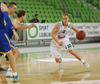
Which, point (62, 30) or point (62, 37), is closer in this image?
point (62, 30)

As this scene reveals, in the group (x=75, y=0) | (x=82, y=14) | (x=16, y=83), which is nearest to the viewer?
Answer: (x=16, y=83)

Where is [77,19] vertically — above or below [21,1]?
below

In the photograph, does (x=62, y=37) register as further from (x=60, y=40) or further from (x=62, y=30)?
(x=62, y=30)

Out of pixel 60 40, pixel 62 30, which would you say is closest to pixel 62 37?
pixel 60 40

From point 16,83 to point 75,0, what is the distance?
19.2m

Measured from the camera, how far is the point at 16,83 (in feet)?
16.6

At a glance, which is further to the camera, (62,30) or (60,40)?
(60,40)

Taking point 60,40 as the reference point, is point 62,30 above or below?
above

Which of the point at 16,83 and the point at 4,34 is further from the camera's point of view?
the point at 4,34

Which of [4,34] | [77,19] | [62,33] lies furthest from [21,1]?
[4,34]

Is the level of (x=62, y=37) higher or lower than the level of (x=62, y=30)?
lower

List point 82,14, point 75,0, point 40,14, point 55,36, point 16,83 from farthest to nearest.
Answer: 1. point 75,0
2. point 82,14
3. point 40,14
4. point 55,36
5. point 16,83

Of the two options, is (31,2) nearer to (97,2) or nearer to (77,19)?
(77,19)

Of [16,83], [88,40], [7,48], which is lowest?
[88,40]
